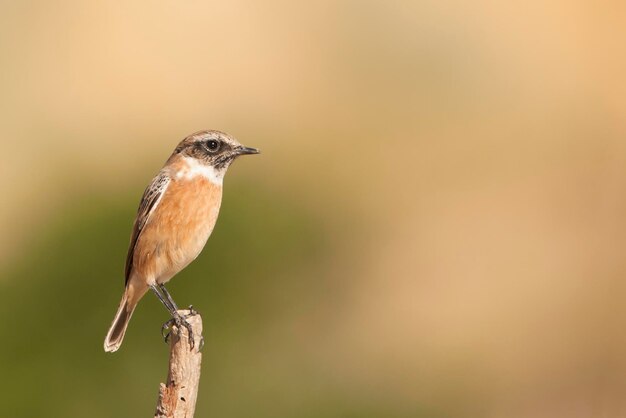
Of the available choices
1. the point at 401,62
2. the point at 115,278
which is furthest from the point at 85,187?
the point at 401,62

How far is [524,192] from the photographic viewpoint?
60.3ft

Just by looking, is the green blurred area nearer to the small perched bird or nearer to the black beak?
the small perched bird

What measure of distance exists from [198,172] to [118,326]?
1.13 metres

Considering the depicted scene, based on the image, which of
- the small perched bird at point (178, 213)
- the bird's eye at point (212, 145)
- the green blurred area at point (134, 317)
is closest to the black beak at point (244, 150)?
the small perched bird at point (178, 213)

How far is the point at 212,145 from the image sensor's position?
6.46 metres

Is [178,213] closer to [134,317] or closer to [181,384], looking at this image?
[181,384]

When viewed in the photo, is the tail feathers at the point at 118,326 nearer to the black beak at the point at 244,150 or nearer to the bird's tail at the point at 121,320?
the bird's tail at the point at 121,320

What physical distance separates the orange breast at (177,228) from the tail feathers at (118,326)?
28 centimetres

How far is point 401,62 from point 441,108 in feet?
3.69

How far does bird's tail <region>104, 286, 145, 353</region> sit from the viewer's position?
658 centimetres

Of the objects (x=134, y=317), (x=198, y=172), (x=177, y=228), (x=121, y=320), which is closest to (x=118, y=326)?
(x=121, y=320)

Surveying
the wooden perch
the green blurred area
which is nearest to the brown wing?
the wooden perch

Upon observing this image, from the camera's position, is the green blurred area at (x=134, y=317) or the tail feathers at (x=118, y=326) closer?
the tail feathers at (x=118, y=326)

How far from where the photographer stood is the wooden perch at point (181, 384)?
5.38 m
